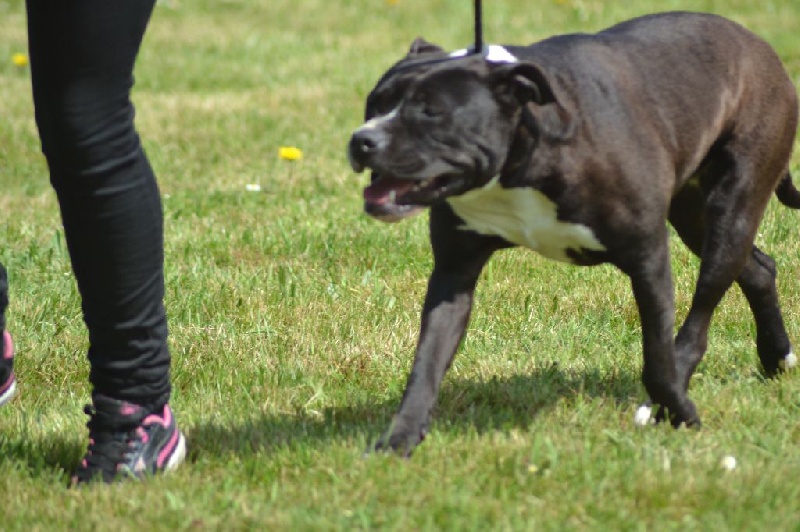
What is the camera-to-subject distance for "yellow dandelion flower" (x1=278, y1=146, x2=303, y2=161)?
7.08 meters

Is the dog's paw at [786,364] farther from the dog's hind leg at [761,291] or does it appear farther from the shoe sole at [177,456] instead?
the shoe sole at [177,456]

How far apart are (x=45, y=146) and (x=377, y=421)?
1224mm

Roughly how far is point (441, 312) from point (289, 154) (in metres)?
3.63

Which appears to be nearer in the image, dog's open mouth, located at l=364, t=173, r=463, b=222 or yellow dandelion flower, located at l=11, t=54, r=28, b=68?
dog's open mouth, located at l=364, t=173, r=463, b=222

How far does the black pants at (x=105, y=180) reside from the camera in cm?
305

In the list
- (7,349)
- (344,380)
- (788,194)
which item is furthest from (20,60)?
(788,194)

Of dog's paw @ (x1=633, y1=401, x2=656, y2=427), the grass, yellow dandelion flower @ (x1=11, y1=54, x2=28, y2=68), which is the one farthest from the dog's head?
yellow dandelion flower @ (x1=11, y1=54, x2=28, y2=68)

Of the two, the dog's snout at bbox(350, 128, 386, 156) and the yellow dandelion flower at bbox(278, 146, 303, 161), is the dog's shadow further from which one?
the yellow dandelion flower at bbox(278, 146, 303, 161)

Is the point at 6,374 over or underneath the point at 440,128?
underneath

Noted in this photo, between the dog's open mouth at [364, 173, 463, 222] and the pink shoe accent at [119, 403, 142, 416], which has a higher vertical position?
the dog's open mouth at [364, 173, 463, 222]

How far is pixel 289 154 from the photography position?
7.08 meters

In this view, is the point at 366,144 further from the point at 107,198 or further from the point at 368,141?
the point at 107,198

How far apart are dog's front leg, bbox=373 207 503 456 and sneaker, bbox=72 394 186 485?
62cm

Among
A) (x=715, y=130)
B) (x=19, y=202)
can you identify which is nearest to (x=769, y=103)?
(x=715, y=130)
